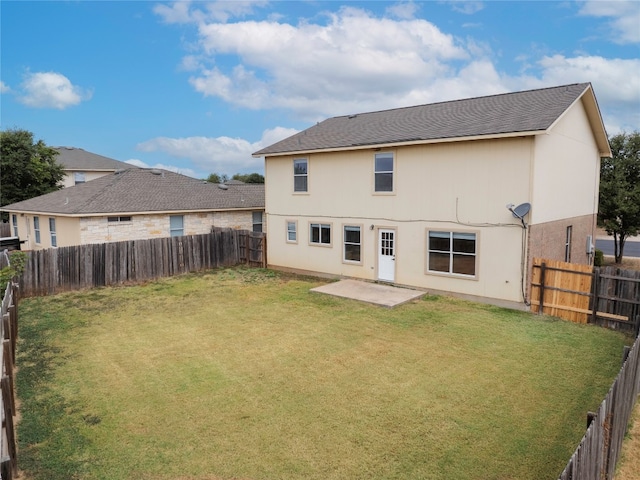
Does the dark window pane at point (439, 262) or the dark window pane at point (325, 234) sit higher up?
the dark window pane at point (325, 234)

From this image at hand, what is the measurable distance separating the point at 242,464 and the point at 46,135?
37232mm

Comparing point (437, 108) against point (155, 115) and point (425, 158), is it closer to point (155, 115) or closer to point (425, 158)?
point (425, 158)

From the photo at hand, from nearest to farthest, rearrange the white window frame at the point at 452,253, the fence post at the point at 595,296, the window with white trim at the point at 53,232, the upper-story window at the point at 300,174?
the fence post at the point at 595,296 < the white window frame at the point at 452,253 < the upper-story window at the point at 300,174 < the window with white trim at the point at 53,232

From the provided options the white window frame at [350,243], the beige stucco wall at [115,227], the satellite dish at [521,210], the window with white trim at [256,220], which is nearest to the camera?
the satellite dish at [521,210]

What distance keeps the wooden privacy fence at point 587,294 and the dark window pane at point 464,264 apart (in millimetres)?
1806

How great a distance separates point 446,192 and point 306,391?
911cm

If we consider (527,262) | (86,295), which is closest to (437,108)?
(527,262)

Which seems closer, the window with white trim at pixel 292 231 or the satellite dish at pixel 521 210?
the satellite dish at pixel 521 210

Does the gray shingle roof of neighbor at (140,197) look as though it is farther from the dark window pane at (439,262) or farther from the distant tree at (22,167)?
the dark window pane at (439,262)

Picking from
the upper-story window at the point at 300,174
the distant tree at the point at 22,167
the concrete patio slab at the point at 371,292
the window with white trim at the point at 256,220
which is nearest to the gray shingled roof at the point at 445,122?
the upper-story window at the point at 300,174

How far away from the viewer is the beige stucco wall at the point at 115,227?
1878 cm

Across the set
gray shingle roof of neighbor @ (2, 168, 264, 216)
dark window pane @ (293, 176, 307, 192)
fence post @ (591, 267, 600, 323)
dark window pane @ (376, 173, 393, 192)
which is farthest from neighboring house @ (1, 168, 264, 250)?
fence post @ (591, 267, 600, 323)

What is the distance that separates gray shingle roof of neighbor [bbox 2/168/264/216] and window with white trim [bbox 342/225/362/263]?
27.6 feet

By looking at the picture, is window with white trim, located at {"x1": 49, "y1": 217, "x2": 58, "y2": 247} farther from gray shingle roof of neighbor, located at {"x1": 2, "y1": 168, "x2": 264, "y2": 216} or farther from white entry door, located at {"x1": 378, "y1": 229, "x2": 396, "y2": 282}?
white entry door, located at {"x1": 378, "y1": 229, "x2": 396, "y2": 282}
